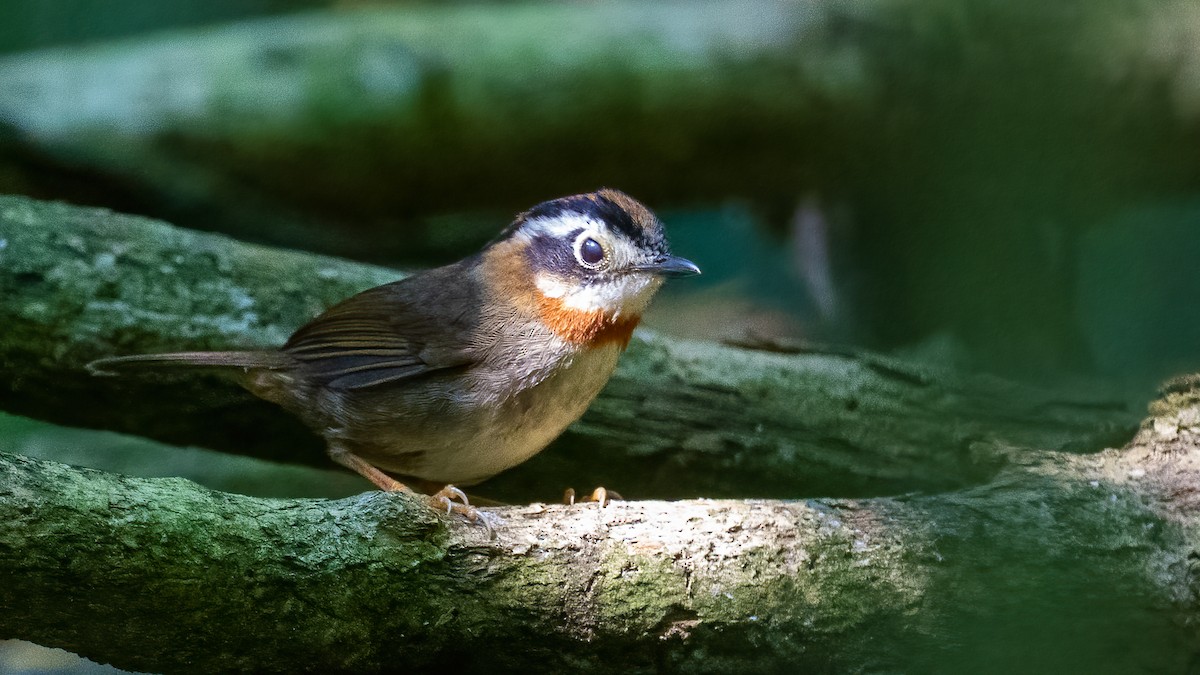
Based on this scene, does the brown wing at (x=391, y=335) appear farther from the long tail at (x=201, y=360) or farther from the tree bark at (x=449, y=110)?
the tree bark at (x=449, y=110)

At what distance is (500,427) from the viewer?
3020 mm

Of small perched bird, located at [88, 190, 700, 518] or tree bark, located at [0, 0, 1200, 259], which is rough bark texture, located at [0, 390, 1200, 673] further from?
tree bark, located at [0, 0, 1200, 259]

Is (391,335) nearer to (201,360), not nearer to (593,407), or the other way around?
(201,360)

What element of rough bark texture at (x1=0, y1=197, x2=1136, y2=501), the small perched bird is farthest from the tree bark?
the small perched bird

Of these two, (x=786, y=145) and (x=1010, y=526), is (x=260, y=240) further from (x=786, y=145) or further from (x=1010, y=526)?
(x=1010, y=526)

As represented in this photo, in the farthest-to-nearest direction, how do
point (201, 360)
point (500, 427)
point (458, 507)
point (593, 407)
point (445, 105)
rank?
1. point (445, 105)
2. point (593, 407)
3. point (201, 360)
4. point (500, 427)
5. point (458, 507)

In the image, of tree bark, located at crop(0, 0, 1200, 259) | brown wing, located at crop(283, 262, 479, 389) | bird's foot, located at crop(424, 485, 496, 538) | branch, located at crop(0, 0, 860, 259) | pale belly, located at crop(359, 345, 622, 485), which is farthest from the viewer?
branch, located at crop(0, 0, 860, 259)

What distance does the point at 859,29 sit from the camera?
5.17 meters

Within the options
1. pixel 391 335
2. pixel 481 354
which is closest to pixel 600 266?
pixel 481 354

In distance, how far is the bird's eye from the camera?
308 centimetres

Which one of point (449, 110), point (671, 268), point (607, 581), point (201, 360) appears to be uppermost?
point (449, 110)

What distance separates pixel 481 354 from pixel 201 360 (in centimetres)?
94

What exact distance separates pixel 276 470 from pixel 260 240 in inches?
53.2

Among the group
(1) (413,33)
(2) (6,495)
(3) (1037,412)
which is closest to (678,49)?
(1) (413,33)
